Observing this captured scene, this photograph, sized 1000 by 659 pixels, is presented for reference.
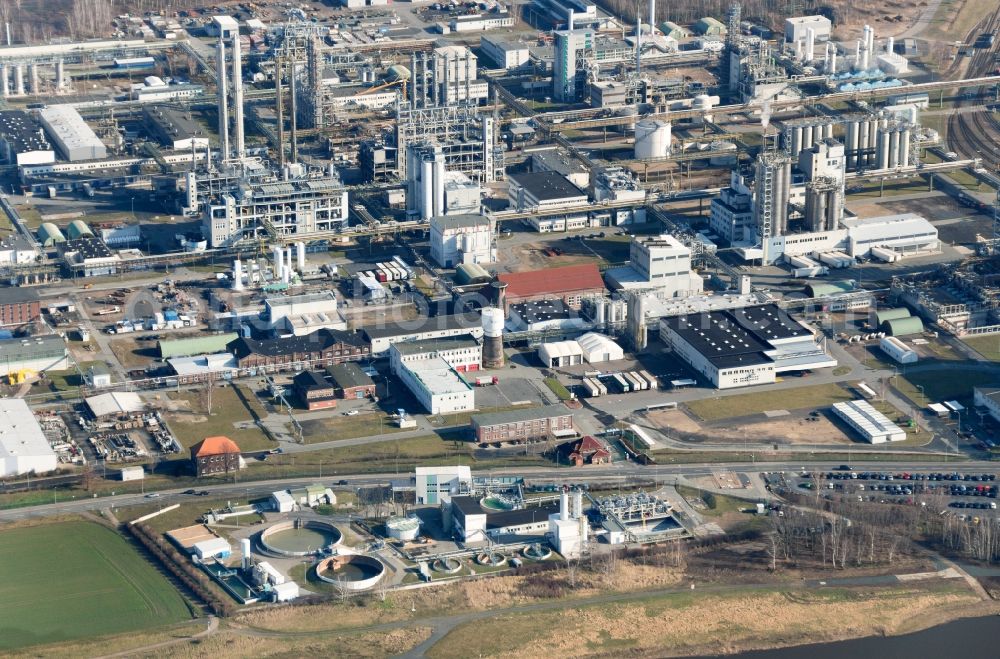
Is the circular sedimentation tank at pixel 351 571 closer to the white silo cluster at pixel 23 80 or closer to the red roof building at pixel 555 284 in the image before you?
the red roof building at pixel 555 284

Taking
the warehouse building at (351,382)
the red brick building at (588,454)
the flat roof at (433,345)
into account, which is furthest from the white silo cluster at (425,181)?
the red brick building at (588,454)

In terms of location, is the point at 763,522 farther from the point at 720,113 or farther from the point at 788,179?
the point at 720,113

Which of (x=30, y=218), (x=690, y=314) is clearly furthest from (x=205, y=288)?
(x=690, y=314)

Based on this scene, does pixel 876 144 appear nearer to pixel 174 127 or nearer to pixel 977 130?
pixel 977 130

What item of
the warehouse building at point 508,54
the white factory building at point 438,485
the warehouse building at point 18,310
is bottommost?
the white factory building at point 438,485

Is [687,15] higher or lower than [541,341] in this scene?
higher

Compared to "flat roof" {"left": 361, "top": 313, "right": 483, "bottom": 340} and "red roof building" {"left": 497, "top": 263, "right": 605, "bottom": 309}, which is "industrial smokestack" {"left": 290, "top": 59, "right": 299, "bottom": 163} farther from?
"flat roof" {"left": 361, "top": 313, "right": 483, "bottom": 340}
